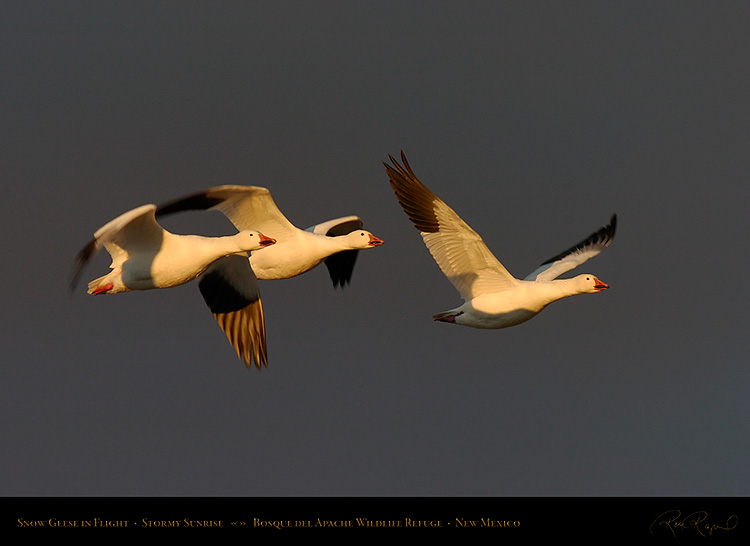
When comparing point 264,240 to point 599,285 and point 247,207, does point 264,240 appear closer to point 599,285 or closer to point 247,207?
point 247,207

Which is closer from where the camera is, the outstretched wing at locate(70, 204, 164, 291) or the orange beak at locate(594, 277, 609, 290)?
the outstretched wing at locate(70, 204, 164, 291)

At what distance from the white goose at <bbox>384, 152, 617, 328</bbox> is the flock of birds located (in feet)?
0.05

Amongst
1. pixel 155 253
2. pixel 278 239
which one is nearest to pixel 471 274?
pixel 278 239

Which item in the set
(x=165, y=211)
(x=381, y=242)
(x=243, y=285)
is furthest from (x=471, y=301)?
(x=165, y=211)

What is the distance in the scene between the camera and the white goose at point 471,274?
692 inches

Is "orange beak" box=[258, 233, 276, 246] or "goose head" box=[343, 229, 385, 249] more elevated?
"orange beak" box=[258, 233, 276, 246]

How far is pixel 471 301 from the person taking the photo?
17.9m

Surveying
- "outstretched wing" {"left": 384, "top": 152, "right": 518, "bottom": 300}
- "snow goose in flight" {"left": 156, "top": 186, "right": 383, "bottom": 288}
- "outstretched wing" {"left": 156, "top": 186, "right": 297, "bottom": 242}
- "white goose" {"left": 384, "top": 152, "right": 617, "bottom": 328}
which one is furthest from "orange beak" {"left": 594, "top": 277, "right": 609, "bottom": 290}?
"outstretched wing" {"left": 156, "top": 186, "right": 297, "bottom": 242}

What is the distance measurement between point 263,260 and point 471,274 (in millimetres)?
3398

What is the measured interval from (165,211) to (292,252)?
294cm

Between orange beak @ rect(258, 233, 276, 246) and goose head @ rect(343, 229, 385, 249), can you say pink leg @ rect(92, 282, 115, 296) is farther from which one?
goose head @ rect(343, 229, 385, 249)

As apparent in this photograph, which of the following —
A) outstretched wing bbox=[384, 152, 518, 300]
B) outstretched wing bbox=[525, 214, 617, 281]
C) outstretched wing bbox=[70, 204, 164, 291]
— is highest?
outstretched wing bbox=[70, 204, 164, 291]

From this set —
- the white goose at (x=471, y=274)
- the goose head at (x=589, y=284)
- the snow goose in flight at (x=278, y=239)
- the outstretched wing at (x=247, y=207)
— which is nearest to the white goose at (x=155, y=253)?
the outstretched wing at (x=247, y=207)

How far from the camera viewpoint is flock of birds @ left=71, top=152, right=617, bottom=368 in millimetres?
16156
